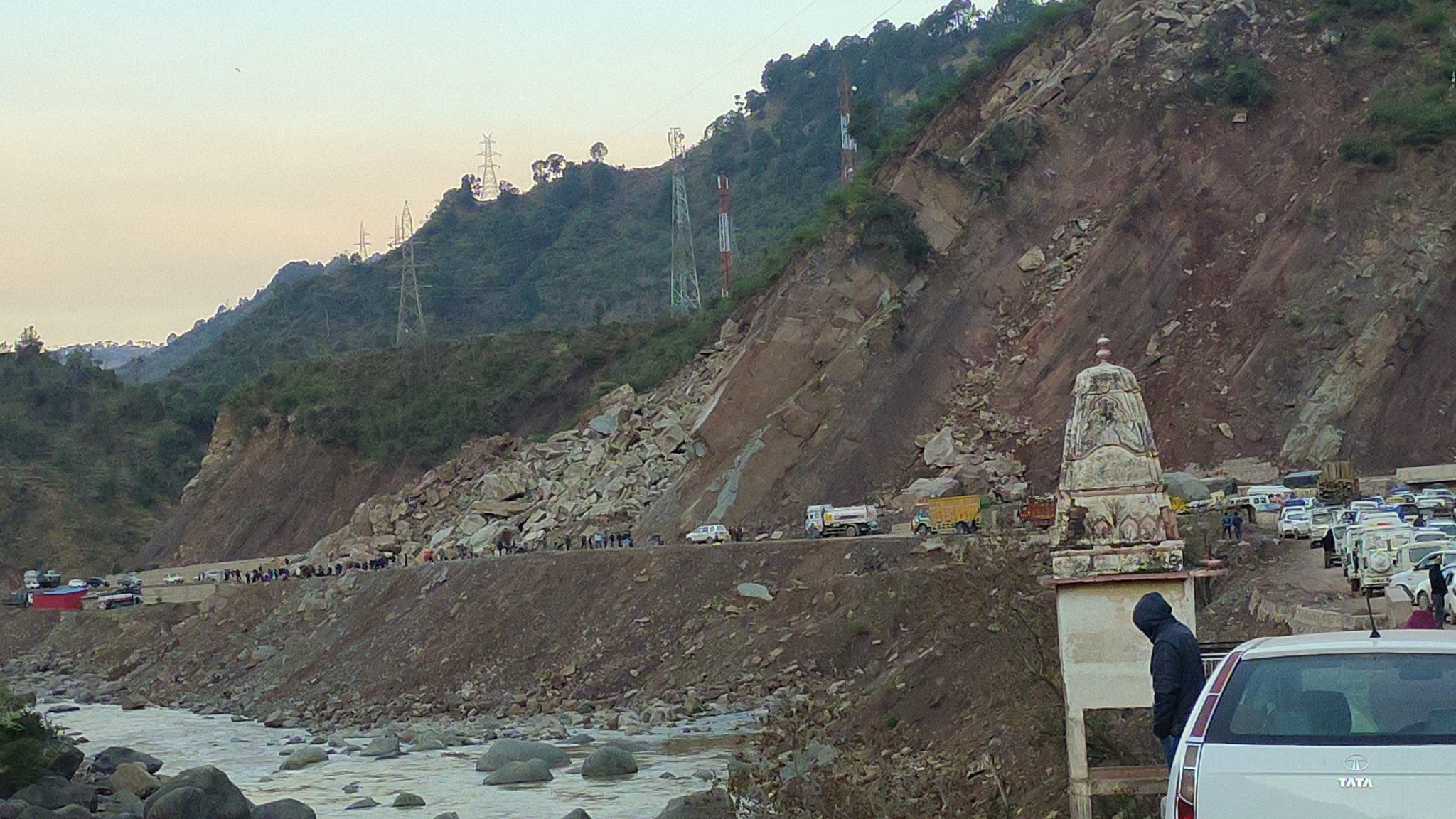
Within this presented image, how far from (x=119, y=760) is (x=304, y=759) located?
435cm

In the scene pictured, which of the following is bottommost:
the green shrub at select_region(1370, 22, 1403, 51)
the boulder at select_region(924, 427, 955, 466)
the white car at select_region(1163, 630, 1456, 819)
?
the boulder at select_region(924, 427, 955, 466)

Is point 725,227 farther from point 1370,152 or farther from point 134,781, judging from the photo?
point 134,781

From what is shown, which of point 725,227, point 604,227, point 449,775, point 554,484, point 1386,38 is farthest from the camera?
point 604,227

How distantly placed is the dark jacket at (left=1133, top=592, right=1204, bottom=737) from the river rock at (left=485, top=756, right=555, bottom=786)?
24260mm

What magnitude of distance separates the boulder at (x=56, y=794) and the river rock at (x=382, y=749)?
8801 millimetres

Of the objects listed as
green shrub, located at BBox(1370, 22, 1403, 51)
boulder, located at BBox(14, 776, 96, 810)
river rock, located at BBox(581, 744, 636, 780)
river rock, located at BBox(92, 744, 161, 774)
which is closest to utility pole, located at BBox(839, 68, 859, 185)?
green shrub, located at BBox(1370, 22, 1403, 51)

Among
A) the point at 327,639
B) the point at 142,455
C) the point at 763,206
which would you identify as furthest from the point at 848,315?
the point at 763,206

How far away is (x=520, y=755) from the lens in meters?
34.3

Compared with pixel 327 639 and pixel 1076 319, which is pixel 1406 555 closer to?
pixel 1076 319

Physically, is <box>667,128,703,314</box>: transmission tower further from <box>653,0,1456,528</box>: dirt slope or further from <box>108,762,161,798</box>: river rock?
<box>108,762,161,798</box>: river rock

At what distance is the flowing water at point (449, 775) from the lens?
2948cm

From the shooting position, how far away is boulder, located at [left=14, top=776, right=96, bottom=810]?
28.2 meters

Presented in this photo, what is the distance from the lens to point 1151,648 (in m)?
10.5

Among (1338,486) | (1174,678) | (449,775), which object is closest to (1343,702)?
(1174,678)
